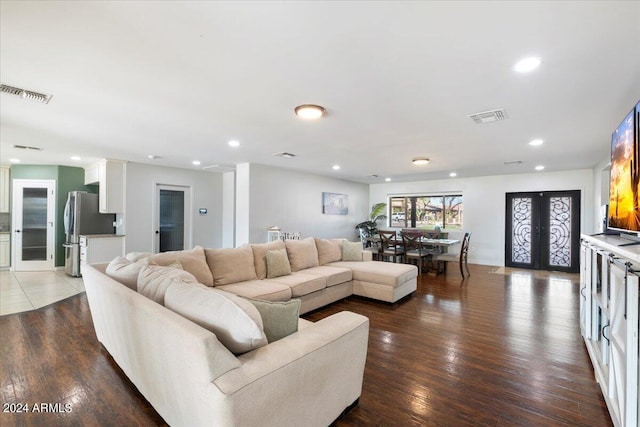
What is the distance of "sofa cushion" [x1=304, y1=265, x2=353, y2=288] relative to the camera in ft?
13.4

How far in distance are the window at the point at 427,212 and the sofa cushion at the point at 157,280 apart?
7911 millimetres

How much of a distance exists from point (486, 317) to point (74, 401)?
4.23 meters

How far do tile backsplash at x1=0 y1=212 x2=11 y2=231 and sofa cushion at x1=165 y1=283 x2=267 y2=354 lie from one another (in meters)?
8.32

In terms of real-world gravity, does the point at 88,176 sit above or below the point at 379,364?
above

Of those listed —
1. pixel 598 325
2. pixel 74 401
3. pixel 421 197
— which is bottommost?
pixel 74 401

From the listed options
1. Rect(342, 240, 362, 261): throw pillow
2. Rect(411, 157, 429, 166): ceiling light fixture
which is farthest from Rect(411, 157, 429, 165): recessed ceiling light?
Rect(342, 240, 362, 261): throw pillow

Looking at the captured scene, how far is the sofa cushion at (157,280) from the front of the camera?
1.89 metres

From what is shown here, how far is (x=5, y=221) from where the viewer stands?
6.86 meters

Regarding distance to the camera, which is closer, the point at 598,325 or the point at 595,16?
the point at 595,16

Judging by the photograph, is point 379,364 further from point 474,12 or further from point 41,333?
point 41,333

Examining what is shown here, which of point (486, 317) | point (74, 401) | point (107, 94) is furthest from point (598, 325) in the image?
point (107, 94)

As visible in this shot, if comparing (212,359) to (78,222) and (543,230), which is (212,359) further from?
(543,230)

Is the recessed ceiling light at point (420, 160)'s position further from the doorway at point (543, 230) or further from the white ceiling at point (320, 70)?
the doorway at point (543, 230)

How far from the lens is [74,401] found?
202 centimetres
